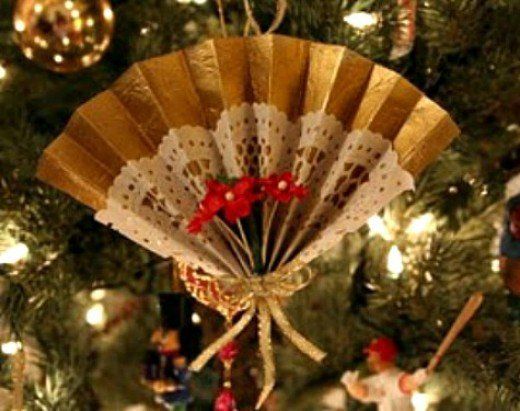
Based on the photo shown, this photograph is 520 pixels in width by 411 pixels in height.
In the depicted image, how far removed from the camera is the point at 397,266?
36.9 inches

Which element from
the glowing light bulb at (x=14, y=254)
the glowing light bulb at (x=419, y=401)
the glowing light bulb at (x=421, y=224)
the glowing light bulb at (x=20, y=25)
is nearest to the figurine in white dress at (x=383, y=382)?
the glowing light bulb at (x=419, y=401)

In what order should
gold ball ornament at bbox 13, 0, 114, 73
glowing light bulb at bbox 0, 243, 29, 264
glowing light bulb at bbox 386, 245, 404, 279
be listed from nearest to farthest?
gold ball ornament at bbox 13, 0, 114, 73 → glowing light bulb at bbox 0, 243, 29, 264 → glowing light bulb at bbox 386, 245, 404, 279

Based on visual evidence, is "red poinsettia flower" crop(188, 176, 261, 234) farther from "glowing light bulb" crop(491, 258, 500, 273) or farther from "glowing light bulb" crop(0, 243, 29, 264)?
"glowing light bulb" crop(491, 258, 500, 273)

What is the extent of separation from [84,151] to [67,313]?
26 cm

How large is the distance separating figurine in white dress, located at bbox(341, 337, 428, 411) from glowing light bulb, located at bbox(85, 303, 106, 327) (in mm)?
256

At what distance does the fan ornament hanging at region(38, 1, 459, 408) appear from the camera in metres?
0.73

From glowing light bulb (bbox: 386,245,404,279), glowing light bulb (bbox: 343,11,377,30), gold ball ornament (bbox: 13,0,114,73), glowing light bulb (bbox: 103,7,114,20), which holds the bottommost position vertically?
glowing light bulb (bbox: 386,245,404,279)

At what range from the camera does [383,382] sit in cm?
95

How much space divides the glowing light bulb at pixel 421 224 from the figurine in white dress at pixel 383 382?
0.12m

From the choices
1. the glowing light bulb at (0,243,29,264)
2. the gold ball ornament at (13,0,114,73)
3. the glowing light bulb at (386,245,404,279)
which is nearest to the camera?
the gold ball ornament at (13,0,114,73)

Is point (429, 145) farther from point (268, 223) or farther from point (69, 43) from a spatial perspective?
point (69, 43)

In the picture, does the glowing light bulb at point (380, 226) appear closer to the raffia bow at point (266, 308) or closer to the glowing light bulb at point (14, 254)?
the raffia bow at point (266, 308)

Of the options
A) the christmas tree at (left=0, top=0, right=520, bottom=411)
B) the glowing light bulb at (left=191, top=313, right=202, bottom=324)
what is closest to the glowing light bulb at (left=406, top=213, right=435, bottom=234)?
the christmas tree at (left=0, top=0, right=520, bottom=411)

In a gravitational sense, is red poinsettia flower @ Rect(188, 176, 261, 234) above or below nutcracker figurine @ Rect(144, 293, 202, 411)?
above
